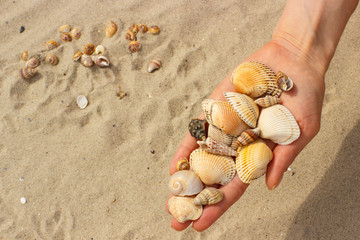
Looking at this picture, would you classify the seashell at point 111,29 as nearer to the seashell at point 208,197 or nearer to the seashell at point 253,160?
the seashell at point 253,160

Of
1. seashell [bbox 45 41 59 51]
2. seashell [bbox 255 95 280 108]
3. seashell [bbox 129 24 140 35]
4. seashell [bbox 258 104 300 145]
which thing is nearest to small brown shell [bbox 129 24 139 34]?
seashell [bbox 129 24 140 35]

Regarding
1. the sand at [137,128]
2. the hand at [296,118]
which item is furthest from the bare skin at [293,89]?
→ the sand at [137,128]

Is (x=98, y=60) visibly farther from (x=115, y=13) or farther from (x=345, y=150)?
(x=345, y=150)

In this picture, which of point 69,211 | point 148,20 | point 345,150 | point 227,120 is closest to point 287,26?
point 227,120

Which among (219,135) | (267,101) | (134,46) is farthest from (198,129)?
(134,46)

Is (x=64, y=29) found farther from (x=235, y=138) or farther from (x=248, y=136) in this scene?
(x=248, y=136)
